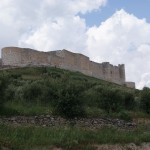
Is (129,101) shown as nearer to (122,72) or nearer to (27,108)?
(27,108)

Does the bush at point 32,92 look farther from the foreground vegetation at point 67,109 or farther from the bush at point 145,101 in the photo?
the bush at point 145,101

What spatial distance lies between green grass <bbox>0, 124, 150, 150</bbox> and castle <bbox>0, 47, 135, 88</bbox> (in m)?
45.2

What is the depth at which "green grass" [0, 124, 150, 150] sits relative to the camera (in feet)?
45.6

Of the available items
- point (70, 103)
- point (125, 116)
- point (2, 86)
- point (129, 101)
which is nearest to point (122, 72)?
point (129, 101)

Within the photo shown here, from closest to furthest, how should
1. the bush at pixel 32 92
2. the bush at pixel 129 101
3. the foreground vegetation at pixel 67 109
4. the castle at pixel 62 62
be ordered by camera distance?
the foreground vegetation at pixel 67 109 < the bush at pixel 32 92 < the bush at pixel 129 101 < the castle at pixel 62 62

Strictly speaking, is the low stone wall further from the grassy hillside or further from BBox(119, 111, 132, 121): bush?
BBox(119, 111, 132, 121): bush

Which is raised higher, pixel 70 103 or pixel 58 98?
pixel 58 98

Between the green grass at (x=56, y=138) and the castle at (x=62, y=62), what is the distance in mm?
45177

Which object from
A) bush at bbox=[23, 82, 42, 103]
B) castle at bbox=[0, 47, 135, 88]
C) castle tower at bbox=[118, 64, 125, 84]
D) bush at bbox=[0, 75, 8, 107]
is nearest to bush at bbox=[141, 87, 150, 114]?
bush at bbox=[23, 82, 42, 103]

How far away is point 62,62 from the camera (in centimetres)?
6938

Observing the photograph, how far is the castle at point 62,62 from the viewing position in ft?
204

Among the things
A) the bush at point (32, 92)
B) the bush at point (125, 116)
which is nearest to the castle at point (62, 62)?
the bush at point (32, 92)

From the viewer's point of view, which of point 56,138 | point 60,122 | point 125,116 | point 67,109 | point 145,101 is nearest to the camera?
point 56,138

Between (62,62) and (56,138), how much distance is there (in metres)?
54.6
